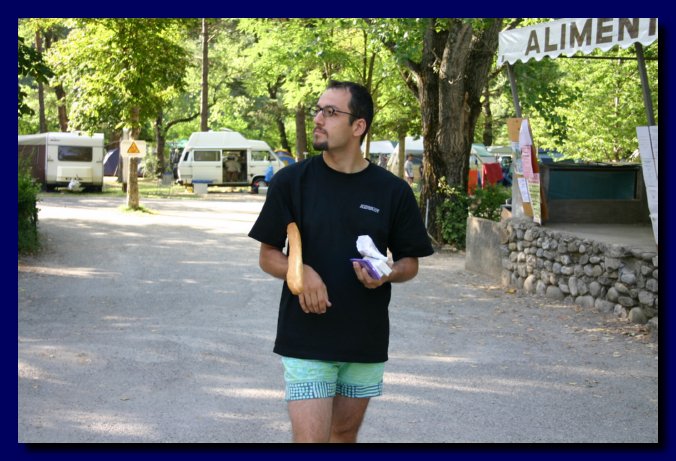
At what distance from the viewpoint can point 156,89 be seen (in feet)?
77.9

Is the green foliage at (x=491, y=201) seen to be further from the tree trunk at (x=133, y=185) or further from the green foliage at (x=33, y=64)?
the tree trunk at (x=133, y=185)

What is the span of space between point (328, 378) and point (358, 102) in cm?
113

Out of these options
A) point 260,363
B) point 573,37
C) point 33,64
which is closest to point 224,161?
point 33,64

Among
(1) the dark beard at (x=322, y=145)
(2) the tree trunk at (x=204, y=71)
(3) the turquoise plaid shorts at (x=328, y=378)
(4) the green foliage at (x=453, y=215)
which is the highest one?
(2) the tree trunk at (x=204, y=71)

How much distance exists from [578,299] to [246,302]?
378 cm

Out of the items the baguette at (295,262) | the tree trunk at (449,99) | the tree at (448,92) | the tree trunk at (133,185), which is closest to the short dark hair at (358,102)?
the baguette at (295,262)

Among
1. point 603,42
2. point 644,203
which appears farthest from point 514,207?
point 603,42

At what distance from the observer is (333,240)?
12.2ft

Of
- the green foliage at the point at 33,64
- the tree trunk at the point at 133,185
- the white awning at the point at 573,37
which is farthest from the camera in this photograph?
the tree trunk at the point at 133,185

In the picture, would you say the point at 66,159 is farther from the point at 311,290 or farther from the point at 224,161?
the point at 311,290

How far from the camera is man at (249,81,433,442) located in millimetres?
3695

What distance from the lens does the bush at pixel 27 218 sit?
47.8ft

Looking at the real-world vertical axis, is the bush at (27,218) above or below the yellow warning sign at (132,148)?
below

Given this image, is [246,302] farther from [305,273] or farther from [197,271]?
[305,273]
